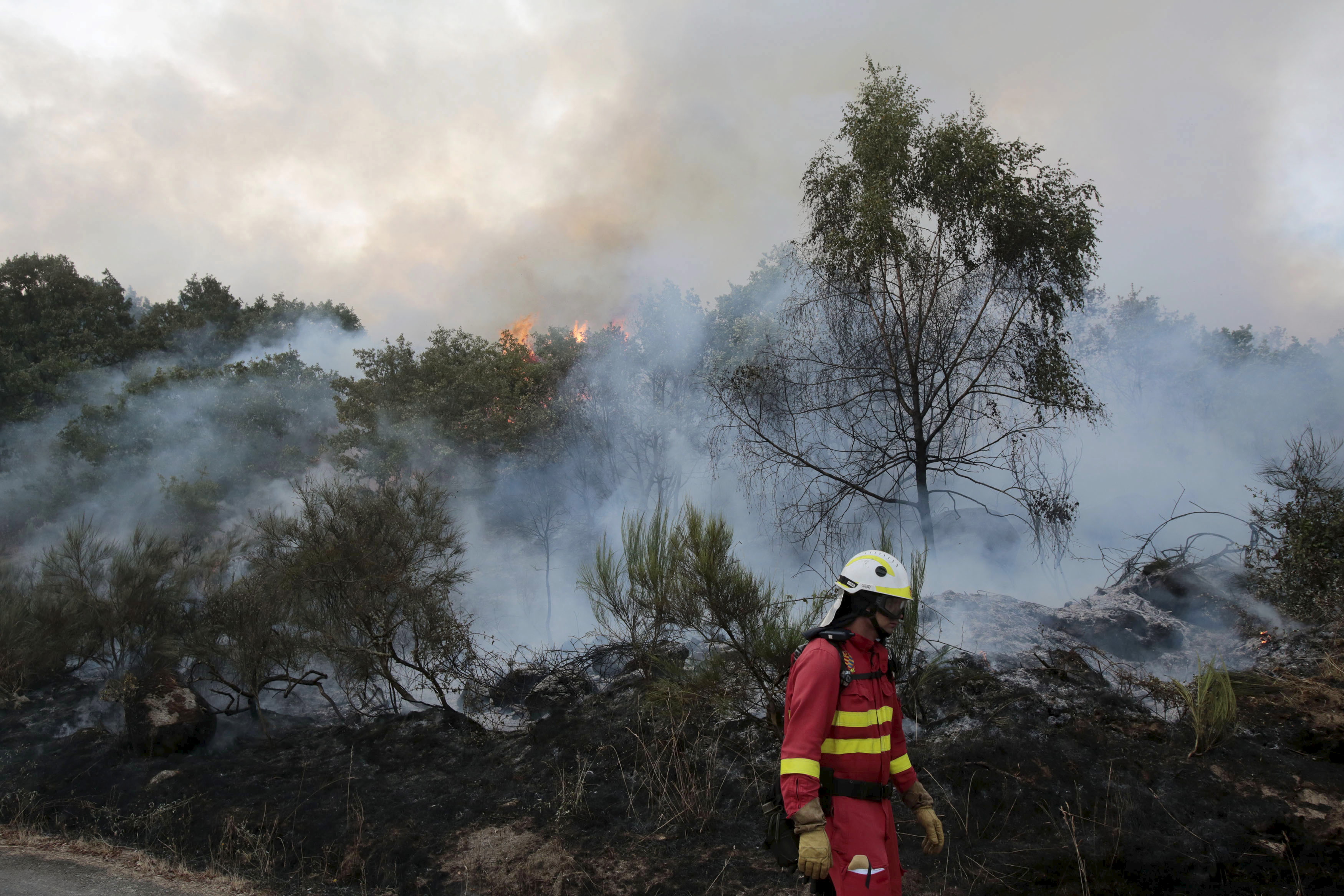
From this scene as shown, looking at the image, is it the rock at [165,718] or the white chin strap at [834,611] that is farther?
the rock at [165,718]

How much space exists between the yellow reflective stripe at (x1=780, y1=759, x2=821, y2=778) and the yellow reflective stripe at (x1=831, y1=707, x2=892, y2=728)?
0.21 m

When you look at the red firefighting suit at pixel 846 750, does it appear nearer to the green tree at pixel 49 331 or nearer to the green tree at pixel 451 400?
the green tree at pixel 451 400

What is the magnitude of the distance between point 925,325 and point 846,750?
682cm

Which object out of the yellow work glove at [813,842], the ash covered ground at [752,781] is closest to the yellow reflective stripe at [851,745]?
the yellow work glove at [813,842]

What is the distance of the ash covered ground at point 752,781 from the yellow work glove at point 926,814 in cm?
157

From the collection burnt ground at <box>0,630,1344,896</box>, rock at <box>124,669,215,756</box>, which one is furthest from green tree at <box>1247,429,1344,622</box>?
rock at <box>124,669,215,756</box>

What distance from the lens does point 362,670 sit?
892 centimetres

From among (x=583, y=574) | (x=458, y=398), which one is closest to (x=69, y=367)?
(x=458, y=398)

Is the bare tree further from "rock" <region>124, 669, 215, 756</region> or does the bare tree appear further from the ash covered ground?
the ash covered ground

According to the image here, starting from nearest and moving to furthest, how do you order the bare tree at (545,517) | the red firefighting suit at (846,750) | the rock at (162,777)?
1. the red firefighting suit at (846,750)
2. the rock at (162,777)
3. the bare tree at (545,517)

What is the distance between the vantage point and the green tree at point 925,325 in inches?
337

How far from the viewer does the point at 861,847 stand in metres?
3.03

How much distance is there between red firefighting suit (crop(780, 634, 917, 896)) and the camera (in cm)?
298

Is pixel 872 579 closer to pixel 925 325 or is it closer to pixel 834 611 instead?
pixel 834 611
